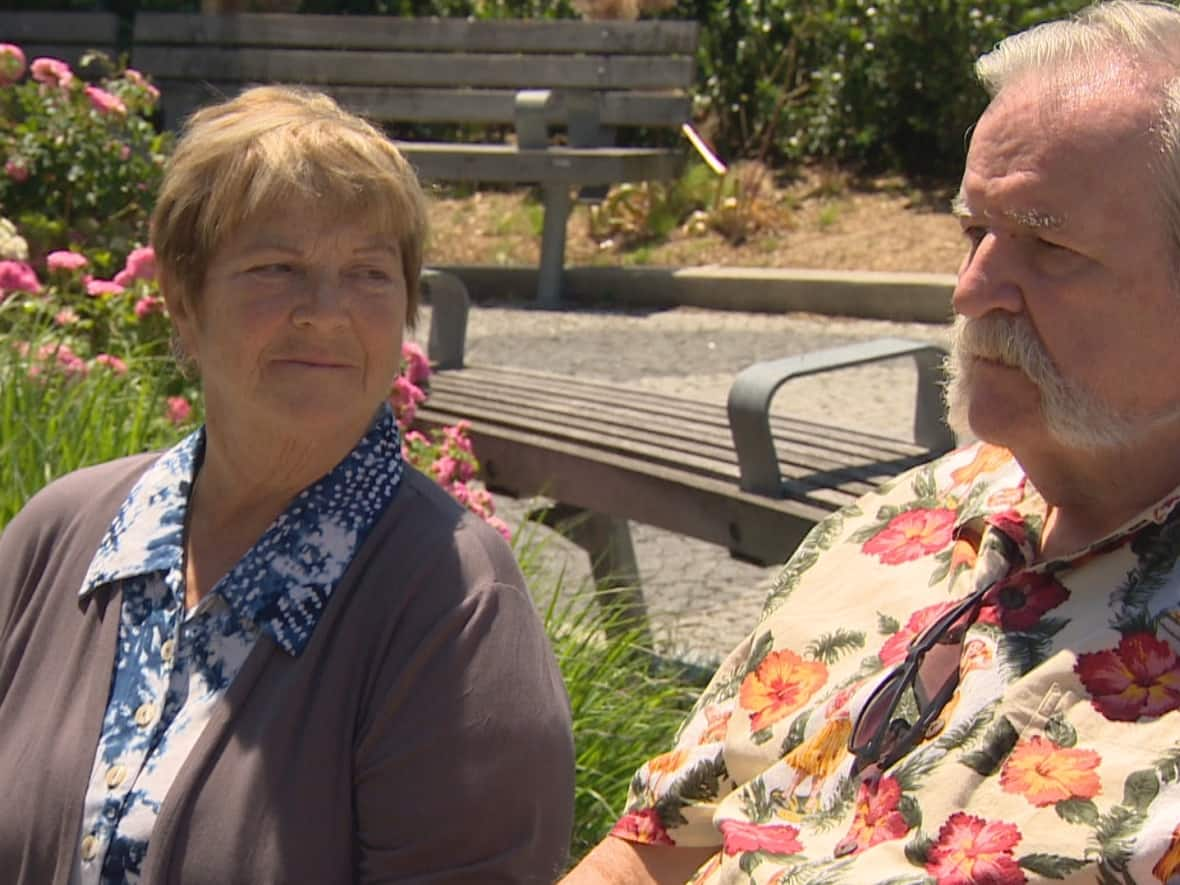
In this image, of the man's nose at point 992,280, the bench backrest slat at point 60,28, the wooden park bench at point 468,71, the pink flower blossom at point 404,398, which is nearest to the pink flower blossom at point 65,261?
the pink flower blossom at point 404,398

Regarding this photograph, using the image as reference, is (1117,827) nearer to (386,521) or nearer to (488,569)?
(488,569)

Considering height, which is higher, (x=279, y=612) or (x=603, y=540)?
(x=279, y=612)

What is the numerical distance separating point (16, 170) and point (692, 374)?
10.2ft

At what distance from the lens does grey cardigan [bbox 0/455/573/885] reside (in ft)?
7.16

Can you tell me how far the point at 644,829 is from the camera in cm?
225

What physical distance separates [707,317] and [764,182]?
2.27 meters

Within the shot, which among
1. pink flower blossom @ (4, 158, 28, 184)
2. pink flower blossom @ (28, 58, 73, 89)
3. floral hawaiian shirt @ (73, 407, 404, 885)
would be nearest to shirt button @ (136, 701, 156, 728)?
floral hawaiian shirt @ (73, 407, 404, 885)

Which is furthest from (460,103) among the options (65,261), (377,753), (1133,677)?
(1133,677)

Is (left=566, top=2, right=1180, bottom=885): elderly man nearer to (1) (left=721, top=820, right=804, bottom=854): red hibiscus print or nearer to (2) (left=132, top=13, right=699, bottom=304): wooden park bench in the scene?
(1) (left=721, top=820, right=804, bottom=854): red hibiscus print

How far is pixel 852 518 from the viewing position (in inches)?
92.2

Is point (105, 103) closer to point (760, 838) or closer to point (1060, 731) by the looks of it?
point (760, 838)

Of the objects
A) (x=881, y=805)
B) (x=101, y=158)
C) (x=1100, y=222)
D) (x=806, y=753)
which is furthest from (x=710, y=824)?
(x=101, y=158)

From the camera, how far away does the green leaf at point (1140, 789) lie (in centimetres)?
172

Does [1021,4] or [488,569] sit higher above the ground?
[1021,4]
